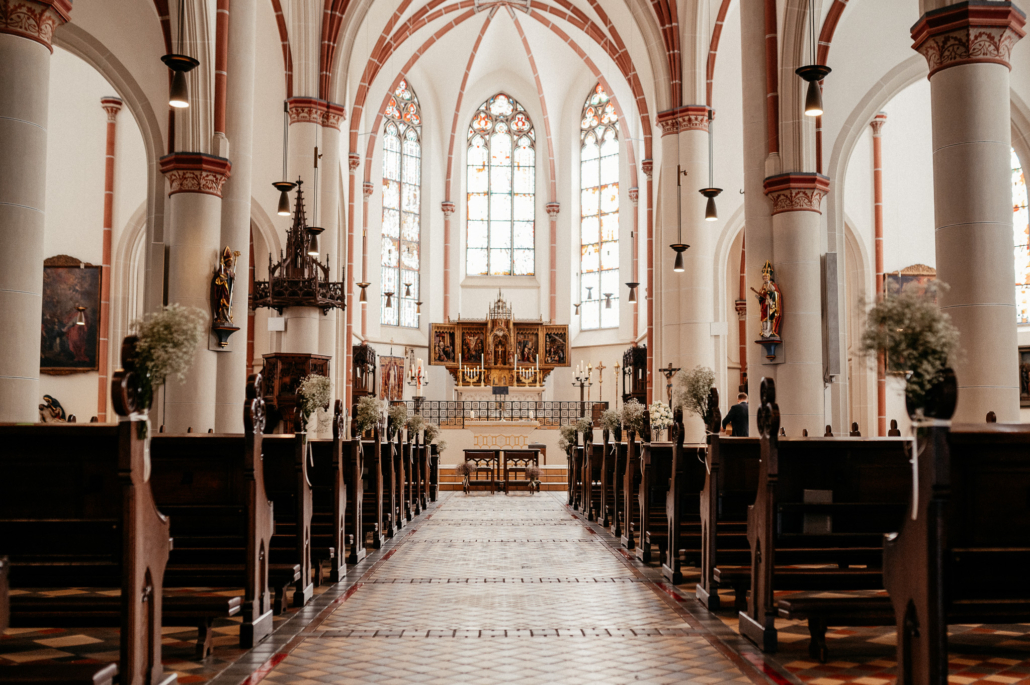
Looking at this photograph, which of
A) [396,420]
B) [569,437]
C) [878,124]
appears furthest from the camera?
[878,124]

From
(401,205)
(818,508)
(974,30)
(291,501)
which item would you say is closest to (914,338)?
(818,508)

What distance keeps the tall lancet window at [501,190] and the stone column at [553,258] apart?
2.80ft

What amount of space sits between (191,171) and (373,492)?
16.0 feet

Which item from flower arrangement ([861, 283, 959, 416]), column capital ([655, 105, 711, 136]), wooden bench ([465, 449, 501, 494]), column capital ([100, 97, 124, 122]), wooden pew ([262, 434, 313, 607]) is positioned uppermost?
column capital ([100, 97, 124, 122])

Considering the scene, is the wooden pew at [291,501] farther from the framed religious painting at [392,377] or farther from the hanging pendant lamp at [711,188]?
the framed religious painting at [392,377]

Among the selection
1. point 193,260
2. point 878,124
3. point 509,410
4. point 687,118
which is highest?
point 878,124

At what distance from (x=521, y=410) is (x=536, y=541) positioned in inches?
631

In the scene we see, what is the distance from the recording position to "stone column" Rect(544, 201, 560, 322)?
104 ft

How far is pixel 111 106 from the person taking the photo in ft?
65.1

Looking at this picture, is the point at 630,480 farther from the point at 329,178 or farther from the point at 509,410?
the point at 509,410

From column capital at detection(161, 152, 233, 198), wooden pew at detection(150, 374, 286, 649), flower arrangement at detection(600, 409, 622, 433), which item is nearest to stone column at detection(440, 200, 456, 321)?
flower arrangement at detection(600, 409, 622, 433)

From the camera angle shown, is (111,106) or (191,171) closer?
(191,171)

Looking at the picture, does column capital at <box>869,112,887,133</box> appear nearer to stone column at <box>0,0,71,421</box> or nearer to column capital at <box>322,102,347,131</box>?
column capital at <box>322,102,347,131</box>

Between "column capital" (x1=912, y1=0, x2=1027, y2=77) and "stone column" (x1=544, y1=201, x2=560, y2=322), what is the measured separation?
76.6ft
